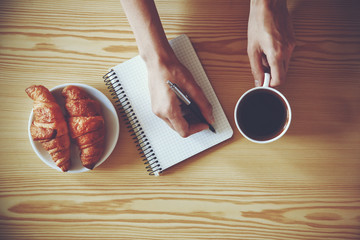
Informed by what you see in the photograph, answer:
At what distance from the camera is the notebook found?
0.78 metres

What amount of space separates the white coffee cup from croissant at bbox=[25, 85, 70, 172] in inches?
19.7

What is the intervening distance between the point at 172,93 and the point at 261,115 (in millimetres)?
250

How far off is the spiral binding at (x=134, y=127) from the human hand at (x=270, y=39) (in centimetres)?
39

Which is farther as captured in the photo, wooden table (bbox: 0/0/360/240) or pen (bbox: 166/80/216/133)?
wooden table (bbox: 0/0/360/240)

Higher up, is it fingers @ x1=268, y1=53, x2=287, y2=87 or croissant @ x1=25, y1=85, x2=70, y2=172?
fingers @ x1=268, y1=53, x2=287, y2=87

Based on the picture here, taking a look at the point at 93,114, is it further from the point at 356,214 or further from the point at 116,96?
the point at 356,214

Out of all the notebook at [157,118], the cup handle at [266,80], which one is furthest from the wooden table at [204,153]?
the cup handle at [266,80]

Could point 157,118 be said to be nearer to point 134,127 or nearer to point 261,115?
point 134,127

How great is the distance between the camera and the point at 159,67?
0.69m

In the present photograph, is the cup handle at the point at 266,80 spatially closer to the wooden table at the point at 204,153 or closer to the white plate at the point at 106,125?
the wooden table at the point at 204,153

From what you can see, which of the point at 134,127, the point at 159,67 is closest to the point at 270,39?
the point at 159,67

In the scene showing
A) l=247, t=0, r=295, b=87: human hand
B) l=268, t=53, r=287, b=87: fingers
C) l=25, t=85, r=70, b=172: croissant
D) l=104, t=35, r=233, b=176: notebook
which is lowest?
l=25, t=85, r=70, b=172: croissant

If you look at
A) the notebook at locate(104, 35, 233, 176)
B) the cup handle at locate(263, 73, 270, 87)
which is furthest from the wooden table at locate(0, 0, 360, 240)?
the cup handle at locate(263, 73, 270, 87)

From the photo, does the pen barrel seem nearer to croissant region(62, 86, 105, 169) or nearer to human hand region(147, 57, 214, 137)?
human hand region(147, 57, 214, 137)
